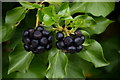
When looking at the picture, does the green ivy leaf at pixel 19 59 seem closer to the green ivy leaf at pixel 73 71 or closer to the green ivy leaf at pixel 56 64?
the green ivy leaf at pixel 56 64

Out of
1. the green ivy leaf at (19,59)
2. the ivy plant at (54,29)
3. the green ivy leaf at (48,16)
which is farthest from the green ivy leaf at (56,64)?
the green ivy leaf at (48,16)

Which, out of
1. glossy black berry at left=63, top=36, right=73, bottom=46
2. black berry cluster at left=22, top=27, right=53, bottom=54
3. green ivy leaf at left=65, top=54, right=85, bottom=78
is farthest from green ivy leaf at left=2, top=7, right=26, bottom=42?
green ivy leaf at left=65, top=54, right=85, bottom=78

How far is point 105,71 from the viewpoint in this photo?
91.2 inches

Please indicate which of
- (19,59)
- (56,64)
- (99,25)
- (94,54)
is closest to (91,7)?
(99,25)

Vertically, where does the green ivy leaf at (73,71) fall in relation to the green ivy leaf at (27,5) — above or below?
below

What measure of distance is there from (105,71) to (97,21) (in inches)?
28.8

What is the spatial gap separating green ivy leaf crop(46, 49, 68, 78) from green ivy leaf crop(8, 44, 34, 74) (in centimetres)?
10

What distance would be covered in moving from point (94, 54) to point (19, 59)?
376 mm

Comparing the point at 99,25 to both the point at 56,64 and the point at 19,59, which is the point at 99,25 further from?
the point at 19,59

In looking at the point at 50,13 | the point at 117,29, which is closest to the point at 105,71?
the point at 117,29

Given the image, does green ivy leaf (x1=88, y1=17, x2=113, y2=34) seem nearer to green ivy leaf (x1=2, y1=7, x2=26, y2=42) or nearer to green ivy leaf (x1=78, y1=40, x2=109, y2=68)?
green ivy leaf (x1=78, y1=40, x2=109, y2=68)

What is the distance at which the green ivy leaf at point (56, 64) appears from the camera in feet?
4.85

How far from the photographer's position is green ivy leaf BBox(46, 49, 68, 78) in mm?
1478

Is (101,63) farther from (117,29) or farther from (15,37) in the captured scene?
(117,29)
